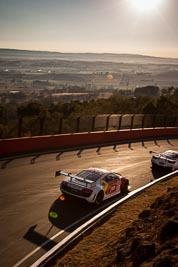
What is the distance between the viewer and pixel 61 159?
20.1 meters

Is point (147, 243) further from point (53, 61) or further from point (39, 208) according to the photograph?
point (53, 61)

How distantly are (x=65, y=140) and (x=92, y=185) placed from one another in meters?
11.2

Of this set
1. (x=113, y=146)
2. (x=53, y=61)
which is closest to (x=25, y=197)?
(x=113, y=146)

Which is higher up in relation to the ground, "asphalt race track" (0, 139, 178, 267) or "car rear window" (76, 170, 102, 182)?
"car rear window" (76, 170, 102, 182)

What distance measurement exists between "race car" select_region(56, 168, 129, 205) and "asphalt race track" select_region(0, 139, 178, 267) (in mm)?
454

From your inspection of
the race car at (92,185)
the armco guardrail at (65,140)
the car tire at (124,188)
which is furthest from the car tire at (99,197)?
the armco guardrail at (65,140)

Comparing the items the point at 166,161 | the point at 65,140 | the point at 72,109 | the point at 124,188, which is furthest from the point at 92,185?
the point at 72,109

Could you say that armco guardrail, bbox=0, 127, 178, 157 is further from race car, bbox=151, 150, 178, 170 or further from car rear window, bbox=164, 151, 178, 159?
car rear window, bbox=164, 151, 178, 159

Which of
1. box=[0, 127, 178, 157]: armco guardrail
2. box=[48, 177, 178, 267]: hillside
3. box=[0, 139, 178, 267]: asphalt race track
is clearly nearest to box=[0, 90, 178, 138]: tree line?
box=[0, 127, 178, 157]: armco guardrail

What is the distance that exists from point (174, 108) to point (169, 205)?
5338cm

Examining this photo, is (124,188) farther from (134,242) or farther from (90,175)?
(134,242)

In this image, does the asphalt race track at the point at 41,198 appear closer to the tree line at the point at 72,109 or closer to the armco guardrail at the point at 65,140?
the armco guardrail at the point at 65,140

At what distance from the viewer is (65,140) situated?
78.7 ft

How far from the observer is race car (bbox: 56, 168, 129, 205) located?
12859 mm
